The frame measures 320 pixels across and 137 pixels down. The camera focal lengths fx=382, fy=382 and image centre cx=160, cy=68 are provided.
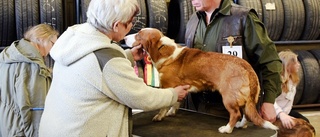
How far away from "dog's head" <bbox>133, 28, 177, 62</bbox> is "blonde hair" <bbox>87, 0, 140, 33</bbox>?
301mm

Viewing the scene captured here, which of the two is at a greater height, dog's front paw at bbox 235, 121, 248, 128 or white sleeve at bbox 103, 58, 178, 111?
white sleeve at bbox 103, 58, 178, 111

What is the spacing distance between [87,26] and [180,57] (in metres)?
0.53

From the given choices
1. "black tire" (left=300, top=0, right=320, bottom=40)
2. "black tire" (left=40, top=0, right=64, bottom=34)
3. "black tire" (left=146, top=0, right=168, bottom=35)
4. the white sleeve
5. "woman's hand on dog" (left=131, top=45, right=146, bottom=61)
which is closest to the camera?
the white sleeve

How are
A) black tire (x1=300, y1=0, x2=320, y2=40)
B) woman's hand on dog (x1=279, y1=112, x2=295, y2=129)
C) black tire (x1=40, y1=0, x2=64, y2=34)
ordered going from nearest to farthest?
woman's hand on dog (x1=279, y1=112, x2=295, y2=129) < black tire (x1=40, y1=0, x2=64, y2=34) < black tire (x1=300, y1=0, x2=320, y2=40)

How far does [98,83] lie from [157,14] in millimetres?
2601

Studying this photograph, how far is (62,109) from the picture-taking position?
1.68 m

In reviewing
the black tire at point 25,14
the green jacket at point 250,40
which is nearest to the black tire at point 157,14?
the black tire at point 25,14

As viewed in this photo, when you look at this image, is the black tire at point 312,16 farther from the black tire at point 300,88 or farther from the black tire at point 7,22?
the black tire at point 7,22

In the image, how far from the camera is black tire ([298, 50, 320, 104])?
4.80m

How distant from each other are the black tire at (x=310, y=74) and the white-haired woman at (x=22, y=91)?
3.35 meters

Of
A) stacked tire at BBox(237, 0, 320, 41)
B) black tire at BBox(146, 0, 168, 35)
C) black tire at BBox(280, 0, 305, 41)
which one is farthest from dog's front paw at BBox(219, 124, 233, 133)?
black tire at BBox(280, 0, 305, 41)

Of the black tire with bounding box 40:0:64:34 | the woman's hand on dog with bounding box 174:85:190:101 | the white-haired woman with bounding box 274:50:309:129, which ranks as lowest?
the white-haired woman with bounding box 274:50:309:129

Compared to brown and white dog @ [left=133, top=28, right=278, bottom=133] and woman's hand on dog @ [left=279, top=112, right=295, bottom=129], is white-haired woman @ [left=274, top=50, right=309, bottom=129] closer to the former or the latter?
woman's hand on dog @ [left=279, top=112, right=295, bottom=129]

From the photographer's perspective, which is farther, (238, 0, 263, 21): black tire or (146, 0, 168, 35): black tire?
(238, 0, 263, 21): black tire
